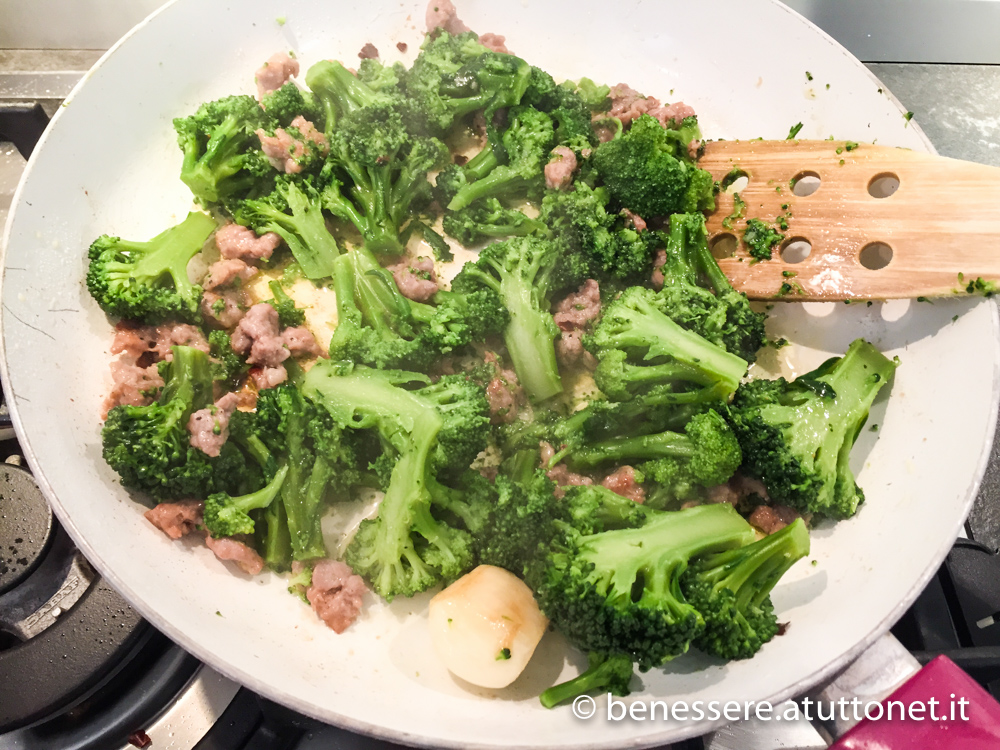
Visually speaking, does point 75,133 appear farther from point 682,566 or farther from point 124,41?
point 682,566

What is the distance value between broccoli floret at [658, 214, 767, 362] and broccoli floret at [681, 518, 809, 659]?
2.10 ft

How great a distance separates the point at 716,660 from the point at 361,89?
7.64 feet

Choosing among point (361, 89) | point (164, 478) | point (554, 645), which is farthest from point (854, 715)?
point (361, 89)

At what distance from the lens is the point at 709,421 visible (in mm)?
1843

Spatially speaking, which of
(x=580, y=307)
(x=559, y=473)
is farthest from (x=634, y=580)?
(x=580, y=307)

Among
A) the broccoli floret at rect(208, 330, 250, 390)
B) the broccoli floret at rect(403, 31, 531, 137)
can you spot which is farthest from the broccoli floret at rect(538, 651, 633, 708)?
the broccoli floret at rect(403, 31, 531, 137)

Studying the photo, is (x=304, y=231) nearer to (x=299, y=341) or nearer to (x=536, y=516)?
(x=299, y=341)

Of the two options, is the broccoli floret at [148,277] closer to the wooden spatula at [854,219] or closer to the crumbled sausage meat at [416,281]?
the crumbled sausage meat at [416,281]

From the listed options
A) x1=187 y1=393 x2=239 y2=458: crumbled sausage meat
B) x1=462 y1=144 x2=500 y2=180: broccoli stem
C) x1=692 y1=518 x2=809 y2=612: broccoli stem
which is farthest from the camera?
x1=462 y1=144 x2=500 y2=180: broccoli stem

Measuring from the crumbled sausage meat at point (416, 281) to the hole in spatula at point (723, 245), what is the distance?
107 centimetres

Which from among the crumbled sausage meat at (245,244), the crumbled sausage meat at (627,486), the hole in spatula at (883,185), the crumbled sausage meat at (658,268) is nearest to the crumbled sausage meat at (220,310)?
the crumbled sausage meat at (245,244)

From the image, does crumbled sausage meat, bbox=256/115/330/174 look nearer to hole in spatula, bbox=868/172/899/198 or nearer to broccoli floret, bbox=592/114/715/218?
broccoli floret, bbox=592/114/715/218

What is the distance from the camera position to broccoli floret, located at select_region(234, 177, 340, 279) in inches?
85.8

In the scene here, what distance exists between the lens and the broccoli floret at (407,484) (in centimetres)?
172
